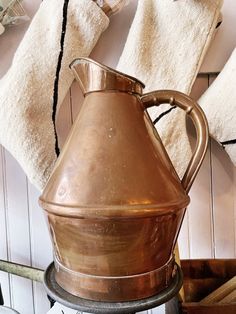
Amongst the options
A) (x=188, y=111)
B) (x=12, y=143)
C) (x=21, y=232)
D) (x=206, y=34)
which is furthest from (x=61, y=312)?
(x=206, y=34)

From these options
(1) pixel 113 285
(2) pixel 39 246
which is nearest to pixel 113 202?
(1) pixel 113 285

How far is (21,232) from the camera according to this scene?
827 millimetres

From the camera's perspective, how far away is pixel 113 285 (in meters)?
0.41

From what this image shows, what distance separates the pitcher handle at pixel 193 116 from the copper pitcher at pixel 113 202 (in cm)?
3

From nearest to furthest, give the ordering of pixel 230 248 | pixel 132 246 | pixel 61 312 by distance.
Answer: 1. pixel 132 246
2. pixel 61 312
3. pixel 230 248

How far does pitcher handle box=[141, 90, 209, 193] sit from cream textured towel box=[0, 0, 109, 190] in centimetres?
29

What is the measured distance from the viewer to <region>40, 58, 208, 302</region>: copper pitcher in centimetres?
39

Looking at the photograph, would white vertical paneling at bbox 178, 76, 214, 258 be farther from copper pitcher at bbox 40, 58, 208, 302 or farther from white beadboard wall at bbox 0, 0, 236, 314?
copper pitcher at bbox 40, 58, 208, 302

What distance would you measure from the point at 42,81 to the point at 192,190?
43 centimetres

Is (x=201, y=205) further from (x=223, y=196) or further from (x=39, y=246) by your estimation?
(x=39, y=246)

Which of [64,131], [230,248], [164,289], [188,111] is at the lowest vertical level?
[230,248]

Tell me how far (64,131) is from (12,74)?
0.61 feet

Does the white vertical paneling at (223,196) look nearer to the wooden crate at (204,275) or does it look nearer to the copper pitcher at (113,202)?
the wooden crate at (204,275)

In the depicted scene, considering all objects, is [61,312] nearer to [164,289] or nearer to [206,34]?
[164,289]
